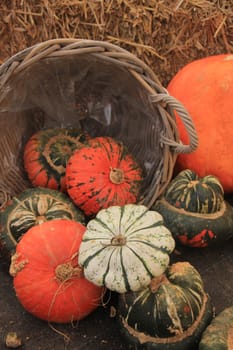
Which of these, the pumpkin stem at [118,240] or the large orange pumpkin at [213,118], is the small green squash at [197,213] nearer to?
the large orange pumpkin at [213,118]

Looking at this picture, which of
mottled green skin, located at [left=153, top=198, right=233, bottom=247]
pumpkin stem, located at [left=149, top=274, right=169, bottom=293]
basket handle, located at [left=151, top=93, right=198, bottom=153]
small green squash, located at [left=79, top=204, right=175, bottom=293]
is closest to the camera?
small green squash, located at [left=79, top=204, right=175, bottom=293]

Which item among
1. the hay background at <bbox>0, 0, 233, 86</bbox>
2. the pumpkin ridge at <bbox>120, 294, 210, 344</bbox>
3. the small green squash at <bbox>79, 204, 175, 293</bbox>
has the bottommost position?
the pumpkin ridge at <bbox>120, 294, 210, 344</bbox>

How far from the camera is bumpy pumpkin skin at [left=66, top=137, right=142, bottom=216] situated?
172 cm

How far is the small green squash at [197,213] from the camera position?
1.69 metres

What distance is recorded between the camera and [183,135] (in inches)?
81.6

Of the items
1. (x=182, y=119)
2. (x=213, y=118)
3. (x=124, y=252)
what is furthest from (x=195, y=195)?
(x=124, y=252)

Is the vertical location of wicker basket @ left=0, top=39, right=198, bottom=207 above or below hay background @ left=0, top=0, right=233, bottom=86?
below

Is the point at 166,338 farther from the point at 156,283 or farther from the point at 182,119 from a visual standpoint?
the point at 182,119

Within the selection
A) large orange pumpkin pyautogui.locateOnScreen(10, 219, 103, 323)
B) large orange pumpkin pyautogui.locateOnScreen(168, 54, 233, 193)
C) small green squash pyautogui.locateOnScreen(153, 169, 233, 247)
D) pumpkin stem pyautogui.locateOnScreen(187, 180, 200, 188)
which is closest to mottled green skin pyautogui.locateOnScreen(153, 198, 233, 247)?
small green squash pyautogui.locateOnScreen(153, 169, 233, 247)

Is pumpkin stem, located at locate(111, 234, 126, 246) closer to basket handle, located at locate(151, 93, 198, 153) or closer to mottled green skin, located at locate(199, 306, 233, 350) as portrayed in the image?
mottled green skin, located at locate(199, 306, 233, 350)

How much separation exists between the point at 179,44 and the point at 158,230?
135 centimetres

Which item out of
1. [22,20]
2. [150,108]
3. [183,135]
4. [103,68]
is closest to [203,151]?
[183,135]

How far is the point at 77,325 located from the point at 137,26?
1462mm

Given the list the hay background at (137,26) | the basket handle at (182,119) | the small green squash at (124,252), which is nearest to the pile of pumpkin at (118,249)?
Answer: the small green squash at (124,252)
